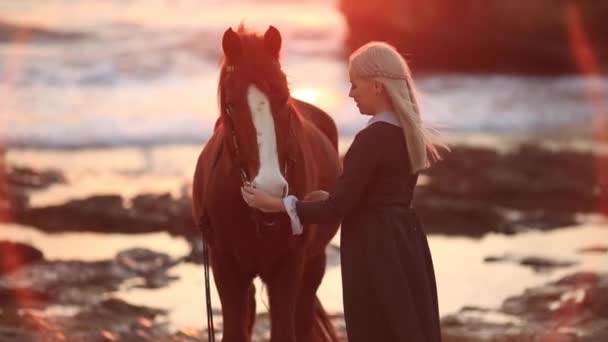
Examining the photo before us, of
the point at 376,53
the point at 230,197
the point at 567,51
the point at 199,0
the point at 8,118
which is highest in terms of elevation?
the point at 199,0

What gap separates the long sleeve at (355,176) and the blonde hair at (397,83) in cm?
12

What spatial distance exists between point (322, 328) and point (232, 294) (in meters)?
1.31

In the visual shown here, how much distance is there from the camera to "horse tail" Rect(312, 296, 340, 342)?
20.1ft

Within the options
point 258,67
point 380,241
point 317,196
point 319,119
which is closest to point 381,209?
point 380,241

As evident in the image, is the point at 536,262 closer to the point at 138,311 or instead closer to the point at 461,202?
the point at 461,202

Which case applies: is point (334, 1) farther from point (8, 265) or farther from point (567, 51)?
point (8, 265)

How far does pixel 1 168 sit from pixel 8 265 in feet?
19.3

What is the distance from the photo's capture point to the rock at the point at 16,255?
8531 millimetres

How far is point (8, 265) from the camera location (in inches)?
335

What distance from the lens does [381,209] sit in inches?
165

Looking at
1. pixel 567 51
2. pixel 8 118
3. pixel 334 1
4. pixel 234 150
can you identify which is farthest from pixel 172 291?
pixel 334 1

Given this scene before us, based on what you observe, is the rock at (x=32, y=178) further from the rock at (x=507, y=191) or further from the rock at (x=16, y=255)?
the rock at (x=507, y=191)

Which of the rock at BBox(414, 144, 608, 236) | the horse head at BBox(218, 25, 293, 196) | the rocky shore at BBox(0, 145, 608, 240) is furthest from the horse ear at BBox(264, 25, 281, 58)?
the rock at BBox(414, 144, 608, 236)

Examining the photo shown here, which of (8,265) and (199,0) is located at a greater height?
(199,0)
